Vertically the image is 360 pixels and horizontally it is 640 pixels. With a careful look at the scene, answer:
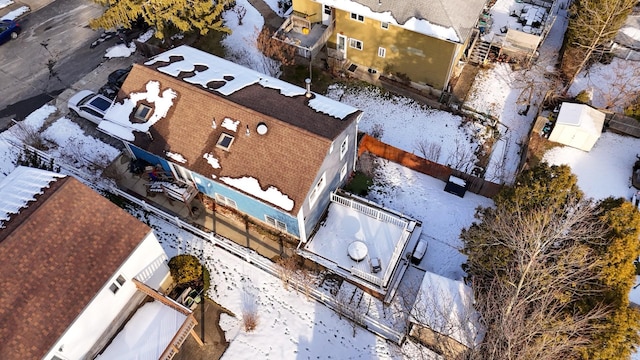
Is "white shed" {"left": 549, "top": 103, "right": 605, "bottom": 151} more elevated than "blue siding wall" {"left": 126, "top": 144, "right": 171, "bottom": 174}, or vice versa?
"white shed" {"left": 549, "top": 103, "right": 605, "bottom": 151}

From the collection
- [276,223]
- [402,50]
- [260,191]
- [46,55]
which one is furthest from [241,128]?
[46,55]

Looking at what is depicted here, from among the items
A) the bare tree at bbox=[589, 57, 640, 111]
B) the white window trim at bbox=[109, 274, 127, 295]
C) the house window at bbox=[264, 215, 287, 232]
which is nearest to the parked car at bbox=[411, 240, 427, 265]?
the house window at bbox=[264, 215, 287, 232]

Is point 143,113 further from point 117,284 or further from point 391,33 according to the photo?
point 391,33

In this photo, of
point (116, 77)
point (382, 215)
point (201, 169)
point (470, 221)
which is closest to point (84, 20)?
point (116, 77)

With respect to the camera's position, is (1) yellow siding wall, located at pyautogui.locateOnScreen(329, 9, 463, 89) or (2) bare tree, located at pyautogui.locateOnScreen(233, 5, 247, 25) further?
(2) bare tree, located at pyautogui.locateOnScreen(233, 5, 247, 25)

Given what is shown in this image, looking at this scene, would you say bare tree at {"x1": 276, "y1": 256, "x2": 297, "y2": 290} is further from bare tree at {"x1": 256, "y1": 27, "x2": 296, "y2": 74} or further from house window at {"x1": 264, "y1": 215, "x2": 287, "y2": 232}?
bare tree at {"x1": 256, "y1": 27, "x2": 296, "y2": 74}

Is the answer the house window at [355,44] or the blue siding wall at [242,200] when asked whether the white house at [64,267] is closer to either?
the blue siding wall at [242,200]

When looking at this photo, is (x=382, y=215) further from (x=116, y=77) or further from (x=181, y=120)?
(x=116, y=77)
